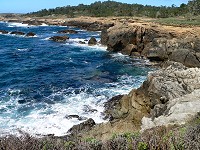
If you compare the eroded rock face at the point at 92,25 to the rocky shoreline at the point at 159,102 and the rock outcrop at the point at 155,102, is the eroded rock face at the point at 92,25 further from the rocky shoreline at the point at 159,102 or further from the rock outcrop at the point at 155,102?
the rock outcrop at the point at 155,102

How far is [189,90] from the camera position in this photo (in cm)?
1998

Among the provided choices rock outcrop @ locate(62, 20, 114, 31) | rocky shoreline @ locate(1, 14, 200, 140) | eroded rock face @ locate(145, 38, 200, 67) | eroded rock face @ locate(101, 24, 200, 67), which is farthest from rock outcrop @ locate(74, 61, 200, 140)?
rock outcrop @ locate(62, 20, 114, 31)

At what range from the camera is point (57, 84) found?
3466cm

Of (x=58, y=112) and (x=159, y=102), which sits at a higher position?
(x=159, y=102)

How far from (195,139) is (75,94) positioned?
23650mm

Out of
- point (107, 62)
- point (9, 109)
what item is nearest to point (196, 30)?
point (107, 62)

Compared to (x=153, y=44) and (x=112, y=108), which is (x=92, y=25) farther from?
(x=112, y=108)

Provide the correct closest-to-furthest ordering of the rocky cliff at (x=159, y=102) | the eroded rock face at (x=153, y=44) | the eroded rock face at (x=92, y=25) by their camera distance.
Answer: the rocky cliff at (x=159, y=102) → the eroded rock face at (x=153, y=44) → the eroded rock face at (x=92, y=25)

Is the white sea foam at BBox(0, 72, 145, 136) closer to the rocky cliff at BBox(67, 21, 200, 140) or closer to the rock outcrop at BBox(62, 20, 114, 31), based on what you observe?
the rocky cliff at BBox(67, 21, 200, 140)

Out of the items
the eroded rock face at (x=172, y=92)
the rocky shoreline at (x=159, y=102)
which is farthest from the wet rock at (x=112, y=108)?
the eroded rock face at (x=172, y=92)

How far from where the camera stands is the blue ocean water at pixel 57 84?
23.9 metres

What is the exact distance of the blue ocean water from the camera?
78.5ft

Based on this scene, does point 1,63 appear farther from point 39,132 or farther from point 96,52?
point 39,132

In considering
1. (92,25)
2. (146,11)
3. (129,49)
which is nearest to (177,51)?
(129,49)
